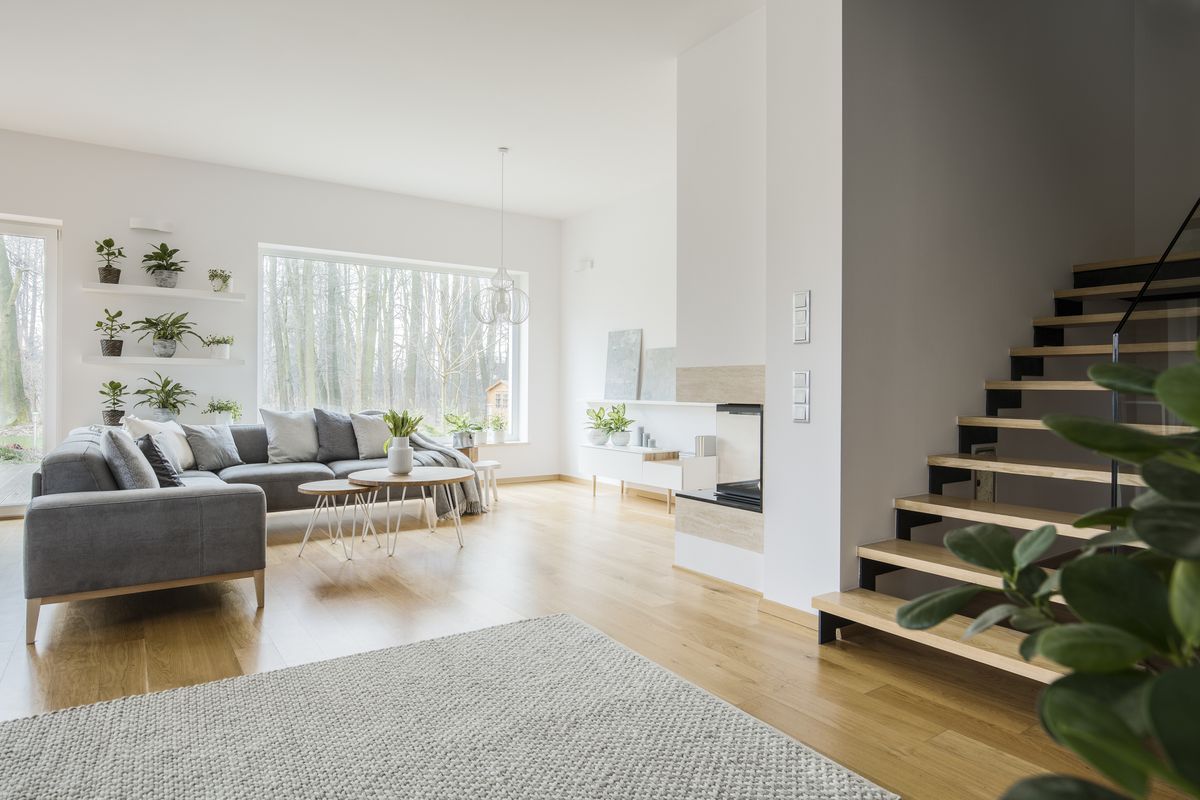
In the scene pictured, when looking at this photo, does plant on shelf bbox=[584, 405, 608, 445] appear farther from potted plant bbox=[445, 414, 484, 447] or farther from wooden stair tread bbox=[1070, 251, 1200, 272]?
wooden stair tread bbox=[1070, 251, 1200, 272]

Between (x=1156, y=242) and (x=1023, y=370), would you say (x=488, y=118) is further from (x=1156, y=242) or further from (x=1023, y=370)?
(x=1156, y=242)

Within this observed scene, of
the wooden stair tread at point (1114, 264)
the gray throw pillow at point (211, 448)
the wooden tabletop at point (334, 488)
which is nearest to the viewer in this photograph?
the wooden stair tread at point (1114, 264)

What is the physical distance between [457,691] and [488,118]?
4082 mm

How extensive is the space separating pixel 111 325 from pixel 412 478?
321 centimetres

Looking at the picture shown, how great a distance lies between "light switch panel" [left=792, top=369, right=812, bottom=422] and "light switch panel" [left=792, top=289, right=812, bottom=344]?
0.51 feet

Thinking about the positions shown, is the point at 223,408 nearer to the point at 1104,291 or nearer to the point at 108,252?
the point at 108,252

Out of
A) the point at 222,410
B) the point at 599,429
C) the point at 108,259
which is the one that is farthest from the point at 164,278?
the point at 599,429

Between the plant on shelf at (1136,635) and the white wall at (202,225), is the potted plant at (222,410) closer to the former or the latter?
the white wall at (202,225)

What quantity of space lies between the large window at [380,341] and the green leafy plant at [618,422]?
1.54 m

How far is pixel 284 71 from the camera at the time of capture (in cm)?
438

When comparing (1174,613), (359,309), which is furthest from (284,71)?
(1174,613)

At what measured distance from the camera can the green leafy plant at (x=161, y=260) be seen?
19.1 ft

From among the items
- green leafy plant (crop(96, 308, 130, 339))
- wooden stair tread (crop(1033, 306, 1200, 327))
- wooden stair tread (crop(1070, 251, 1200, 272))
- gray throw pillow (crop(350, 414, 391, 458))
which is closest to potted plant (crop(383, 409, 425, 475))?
gray throw pillow (crop(350, 414, 391, 458))

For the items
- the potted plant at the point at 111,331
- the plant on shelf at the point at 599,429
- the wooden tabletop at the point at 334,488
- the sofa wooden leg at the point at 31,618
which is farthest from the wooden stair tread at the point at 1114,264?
the potted plant at the point at 111,331
